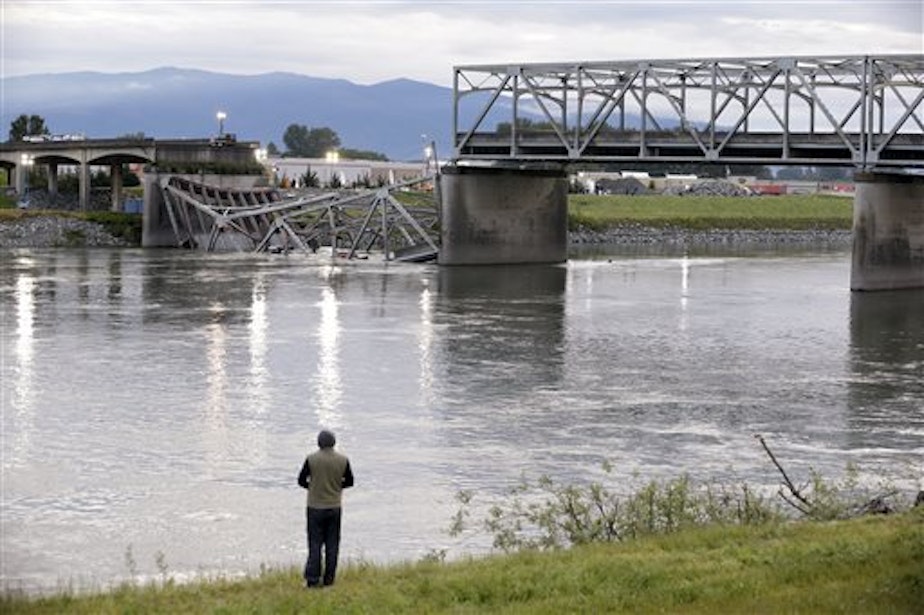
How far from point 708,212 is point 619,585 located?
155m

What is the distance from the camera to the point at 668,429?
40312 millimetres

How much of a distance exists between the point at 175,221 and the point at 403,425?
85.2 metres

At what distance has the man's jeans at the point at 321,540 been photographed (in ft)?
71.5

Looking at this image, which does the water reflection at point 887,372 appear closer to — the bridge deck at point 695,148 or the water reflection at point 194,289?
the bridge deck at point 695,148

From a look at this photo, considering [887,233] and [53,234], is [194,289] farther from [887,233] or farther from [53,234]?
[53,234]

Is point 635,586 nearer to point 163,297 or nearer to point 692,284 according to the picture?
point 163,297

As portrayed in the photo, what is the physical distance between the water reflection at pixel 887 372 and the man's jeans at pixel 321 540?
18573mm

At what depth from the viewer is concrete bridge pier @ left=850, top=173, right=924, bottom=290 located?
86.6 m

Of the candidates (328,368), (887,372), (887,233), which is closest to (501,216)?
(887,233)

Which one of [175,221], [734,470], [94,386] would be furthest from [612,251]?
[734,470]

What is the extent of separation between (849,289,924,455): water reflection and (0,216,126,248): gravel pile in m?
60.6

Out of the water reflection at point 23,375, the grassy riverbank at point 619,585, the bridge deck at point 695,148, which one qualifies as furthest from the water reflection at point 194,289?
the grassy riverbank at point 619,585

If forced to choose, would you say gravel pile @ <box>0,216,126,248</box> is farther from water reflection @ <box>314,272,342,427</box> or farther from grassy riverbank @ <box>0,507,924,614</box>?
grassy riverbank @ <box>0,507,924,614</box>

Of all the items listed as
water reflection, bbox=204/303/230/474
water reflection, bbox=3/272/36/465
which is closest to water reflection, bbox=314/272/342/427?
water reflection, bbox=204/303/230/474
